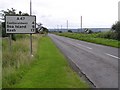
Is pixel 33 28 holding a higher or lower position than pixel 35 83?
higher

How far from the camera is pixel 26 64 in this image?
1586 cm

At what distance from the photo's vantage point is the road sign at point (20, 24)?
1985 cm

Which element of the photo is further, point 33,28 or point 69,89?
point 33,28

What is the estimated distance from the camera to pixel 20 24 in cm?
2034

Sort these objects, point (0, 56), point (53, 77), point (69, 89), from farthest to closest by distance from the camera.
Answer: point (0, 56)
point (53, 77)
point (69, 89)

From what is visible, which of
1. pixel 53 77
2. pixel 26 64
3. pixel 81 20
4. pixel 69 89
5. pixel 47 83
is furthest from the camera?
pixel 81 20

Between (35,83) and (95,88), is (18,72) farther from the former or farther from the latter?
(95,88)

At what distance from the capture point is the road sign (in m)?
19.8

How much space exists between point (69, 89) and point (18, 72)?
3.52 metres

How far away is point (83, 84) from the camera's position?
11516 millimetres

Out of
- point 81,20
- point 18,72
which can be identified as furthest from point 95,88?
point 81,20

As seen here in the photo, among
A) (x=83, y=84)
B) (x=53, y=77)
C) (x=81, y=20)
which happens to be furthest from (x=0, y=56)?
(x=81, y=20)

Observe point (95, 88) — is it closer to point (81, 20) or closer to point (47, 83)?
point (47, 83)

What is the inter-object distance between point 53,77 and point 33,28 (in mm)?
8817
